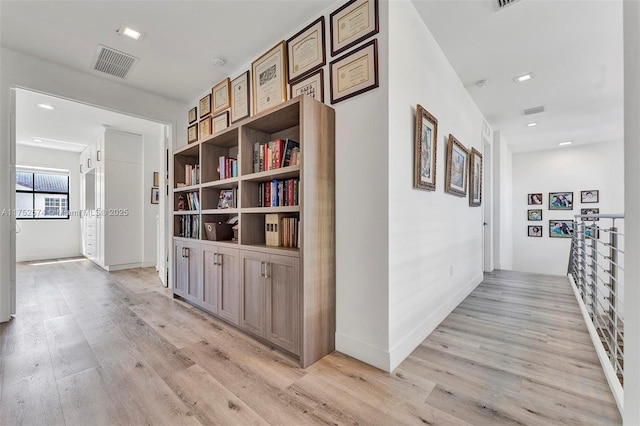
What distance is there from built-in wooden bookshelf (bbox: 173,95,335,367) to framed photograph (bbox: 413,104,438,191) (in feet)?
2.21

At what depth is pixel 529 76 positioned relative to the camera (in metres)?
3.21

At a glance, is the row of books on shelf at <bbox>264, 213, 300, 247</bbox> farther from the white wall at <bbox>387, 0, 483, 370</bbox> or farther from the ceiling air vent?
the ceiling air vent

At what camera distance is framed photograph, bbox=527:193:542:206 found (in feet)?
22.4

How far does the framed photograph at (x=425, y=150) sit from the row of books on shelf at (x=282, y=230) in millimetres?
1026

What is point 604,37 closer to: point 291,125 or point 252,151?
point 291,125

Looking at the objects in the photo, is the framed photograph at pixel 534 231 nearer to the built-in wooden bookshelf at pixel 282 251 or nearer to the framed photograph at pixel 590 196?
the framed photograph at pixel 590 196

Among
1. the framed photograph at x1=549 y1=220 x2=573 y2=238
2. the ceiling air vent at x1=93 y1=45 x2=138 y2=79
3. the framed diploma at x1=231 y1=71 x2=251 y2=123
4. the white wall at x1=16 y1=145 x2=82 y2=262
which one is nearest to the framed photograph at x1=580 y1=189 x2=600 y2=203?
the framed photograph at x1=549 y1=220 x2=573 y2=238

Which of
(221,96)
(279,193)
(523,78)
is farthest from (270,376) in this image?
(523,78)

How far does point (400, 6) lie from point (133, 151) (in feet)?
18.9

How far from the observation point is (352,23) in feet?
6.66

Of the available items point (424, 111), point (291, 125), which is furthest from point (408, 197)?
point (291, 125)

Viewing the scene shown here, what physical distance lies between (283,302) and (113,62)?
10.4 feet

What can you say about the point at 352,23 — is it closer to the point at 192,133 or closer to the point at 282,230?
the point at 282,230

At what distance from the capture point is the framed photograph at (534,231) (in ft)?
22.4
